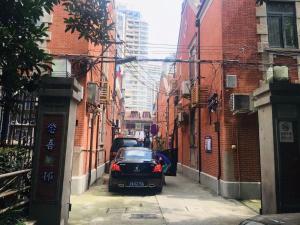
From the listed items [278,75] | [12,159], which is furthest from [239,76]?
[12,159]

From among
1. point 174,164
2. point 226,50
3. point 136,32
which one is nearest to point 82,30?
point 226,50

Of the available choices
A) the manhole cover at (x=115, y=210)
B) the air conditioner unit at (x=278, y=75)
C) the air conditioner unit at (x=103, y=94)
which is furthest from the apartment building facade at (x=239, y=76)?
the manhole cover at (x=115, y=210)

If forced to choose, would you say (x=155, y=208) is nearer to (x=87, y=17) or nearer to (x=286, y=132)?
(x=286, y=132)

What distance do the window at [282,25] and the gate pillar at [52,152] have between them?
8.52 metres

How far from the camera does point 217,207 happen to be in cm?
976

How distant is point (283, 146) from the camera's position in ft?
24.5

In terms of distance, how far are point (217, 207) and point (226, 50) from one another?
5489mm

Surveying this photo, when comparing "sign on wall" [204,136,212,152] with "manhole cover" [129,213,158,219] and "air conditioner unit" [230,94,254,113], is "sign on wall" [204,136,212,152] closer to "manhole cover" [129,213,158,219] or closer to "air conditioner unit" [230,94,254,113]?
"air conditioner unit" [230,94,254,113]

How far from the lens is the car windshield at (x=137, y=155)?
39.3 feet

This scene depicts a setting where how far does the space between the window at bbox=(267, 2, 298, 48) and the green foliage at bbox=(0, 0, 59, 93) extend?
1009 centimetres

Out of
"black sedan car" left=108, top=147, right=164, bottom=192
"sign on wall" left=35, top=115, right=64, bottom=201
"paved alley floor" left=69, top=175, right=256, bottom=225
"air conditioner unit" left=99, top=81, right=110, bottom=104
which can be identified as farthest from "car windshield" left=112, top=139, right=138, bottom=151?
"sign on wall" left=35, top=115, right=64, bottom=201

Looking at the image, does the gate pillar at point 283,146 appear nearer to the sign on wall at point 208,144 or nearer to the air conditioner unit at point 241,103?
the air conditioner unit at point 241,103

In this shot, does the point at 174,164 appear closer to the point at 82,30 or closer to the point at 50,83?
the point at 50,83

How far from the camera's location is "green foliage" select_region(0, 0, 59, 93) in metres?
4.20
